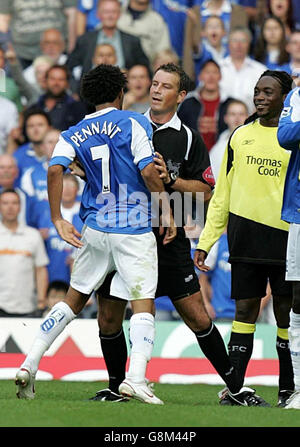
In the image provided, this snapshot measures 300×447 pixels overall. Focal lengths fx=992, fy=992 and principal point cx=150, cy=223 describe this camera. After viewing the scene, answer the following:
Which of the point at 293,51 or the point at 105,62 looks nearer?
the point at 105,62

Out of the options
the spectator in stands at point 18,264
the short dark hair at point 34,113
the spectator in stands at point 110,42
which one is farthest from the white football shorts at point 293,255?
the spectator in stands at point 110,42

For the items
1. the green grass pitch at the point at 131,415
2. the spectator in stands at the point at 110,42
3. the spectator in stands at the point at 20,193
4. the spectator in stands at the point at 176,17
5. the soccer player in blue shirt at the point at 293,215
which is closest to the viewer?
the green grass pitch at the point at 131,415

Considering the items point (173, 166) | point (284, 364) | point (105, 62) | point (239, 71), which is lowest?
point (284, 364)

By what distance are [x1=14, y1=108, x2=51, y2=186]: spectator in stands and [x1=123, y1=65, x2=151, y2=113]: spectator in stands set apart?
46.5 inches

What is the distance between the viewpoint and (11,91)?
46.8 feet

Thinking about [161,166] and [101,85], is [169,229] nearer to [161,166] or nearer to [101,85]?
[161,166]

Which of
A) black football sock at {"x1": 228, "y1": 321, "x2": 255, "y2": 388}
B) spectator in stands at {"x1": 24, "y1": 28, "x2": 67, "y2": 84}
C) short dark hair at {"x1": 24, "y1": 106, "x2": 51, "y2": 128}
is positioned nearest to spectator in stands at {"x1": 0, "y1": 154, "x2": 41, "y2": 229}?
short dark hair at {"x1": 24, "y1": 106, "x2": 51, "y2": 128}

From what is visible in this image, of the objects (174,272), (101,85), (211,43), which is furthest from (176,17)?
(174,272)

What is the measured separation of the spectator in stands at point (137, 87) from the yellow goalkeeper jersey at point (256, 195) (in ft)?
20.3

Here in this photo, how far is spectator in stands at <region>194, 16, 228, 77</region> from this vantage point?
14.4m

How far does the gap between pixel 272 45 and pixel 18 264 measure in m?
4.94

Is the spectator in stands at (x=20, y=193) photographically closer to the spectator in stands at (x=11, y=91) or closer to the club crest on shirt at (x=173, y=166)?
the spectator in stands at (x=11, y=91)

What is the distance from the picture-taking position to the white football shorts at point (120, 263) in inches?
272

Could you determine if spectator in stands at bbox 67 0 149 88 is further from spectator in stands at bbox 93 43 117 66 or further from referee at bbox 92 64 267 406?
referee at bbox 92 64 267 406
